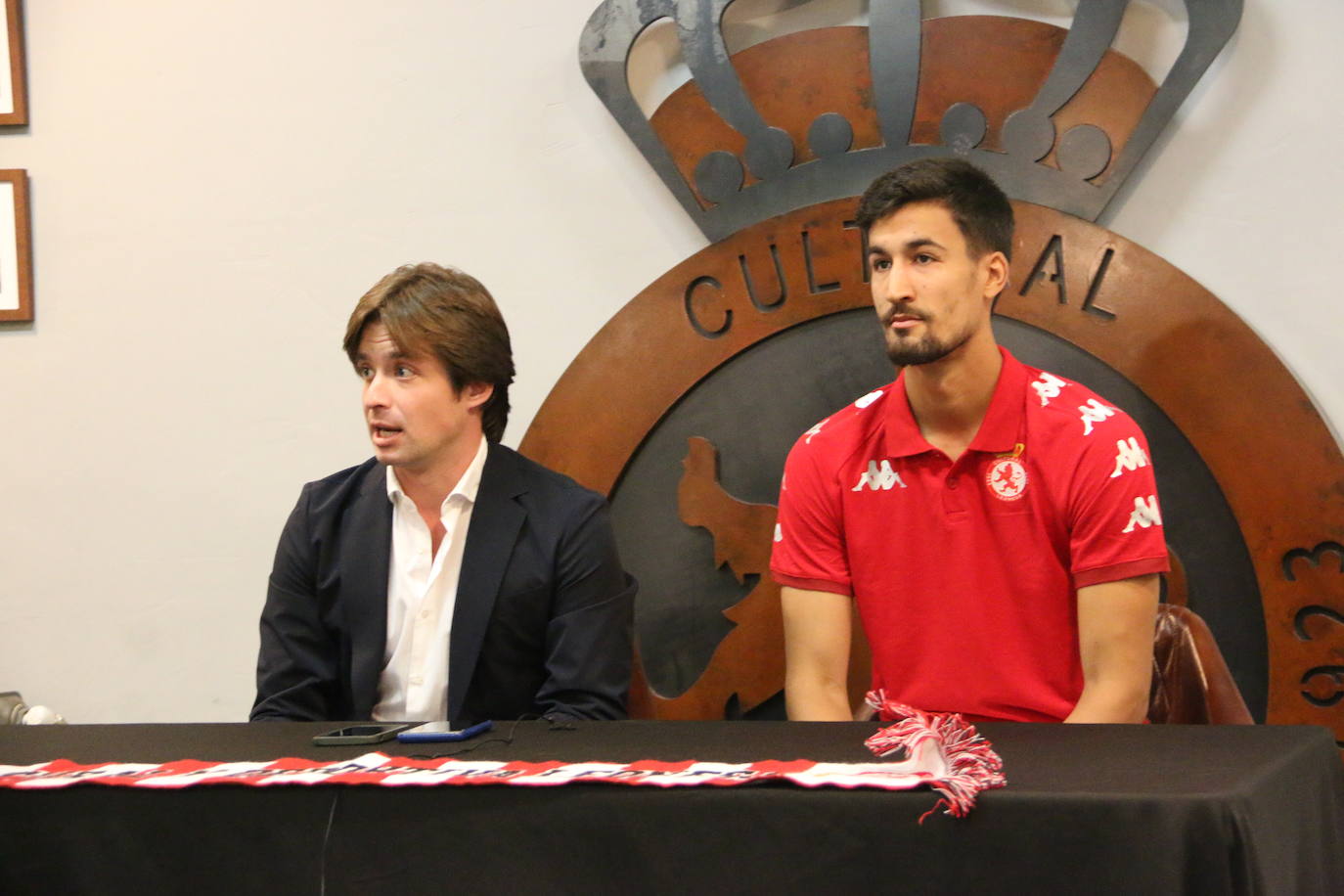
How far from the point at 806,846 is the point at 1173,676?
0.92 m

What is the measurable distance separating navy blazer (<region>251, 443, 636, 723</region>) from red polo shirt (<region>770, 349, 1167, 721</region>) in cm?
32

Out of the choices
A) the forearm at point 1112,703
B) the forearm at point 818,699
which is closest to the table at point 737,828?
the forearm at point 1112,703

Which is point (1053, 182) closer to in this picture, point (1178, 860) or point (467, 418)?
point (467, 418)

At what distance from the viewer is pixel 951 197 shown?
1859mm

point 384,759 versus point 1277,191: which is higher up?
point 1277,191

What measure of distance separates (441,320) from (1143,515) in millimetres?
995

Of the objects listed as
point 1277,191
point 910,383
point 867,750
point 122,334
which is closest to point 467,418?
point 910,383

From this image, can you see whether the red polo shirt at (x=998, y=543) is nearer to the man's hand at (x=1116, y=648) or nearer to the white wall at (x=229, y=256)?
the man's hand at (x=1116, y=648)

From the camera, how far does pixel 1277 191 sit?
2178 mm

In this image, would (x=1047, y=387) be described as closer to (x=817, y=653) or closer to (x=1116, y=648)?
(x=1116, y=648)

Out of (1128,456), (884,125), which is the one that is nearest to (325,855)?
(1128,456)

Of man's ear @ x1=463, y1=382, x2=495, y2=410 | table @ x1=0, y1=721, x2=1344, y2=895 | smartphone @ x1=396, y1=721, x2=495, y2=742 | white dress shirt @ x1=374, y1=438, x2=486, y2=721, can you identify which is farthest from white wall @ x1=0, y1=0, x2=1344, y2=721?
table @ x1=0, y1=721, x2=1344, y2=895

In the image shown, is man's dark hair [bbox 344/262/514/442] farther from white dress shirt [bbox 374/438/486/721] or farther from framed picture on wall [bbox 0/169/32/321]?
framed picture on wall [bbox 0/169/32/321]

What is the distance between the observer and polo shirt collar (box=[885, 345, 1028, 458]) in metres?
1.77
